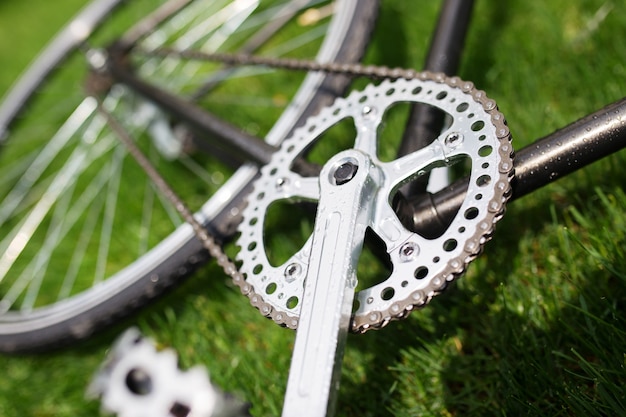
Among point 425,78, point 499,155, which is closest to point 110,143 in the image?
point 425,78

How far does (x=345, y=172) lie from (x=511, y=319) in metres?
0.46

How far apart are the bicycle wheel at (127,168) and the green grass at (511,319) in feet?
0.62

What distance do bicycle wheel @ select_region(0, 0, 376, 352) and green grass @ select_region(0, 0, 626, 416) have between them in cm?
19

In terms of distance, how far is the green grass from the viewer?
1.14 m

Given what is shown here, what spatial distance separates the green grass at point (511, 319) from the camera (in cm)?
114

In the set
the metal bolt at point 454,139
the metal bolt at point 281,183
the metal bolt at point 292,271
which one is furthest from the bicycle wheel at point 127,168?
the metal bolt at point 454,139

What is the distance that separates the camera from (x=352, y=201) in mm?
987

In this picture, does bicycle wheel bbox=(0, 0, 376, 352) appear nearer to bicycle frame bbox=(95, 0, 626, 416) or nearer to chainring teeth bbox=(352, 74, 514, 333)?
bicycle frame bbox=(95, 0, 626, 416)

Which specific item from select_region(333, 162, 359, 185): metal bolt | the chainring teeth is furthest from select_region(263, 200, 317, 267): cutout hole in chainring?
the chainring teeth

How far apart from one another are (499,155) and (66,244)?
5.18 ft

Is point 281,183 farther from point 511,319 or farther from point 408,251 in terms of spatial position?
point 511,319

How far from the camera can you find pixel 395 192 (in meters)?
1.06

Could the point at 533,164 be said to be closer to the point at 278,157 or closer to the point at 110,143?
the point at 278,157

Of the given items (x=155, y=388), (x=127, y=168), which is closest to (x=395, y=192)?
(x=155, y=388)
